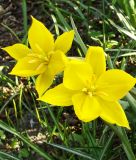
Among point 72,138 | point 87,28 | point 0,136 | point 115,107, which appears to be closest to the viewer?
point 115,107

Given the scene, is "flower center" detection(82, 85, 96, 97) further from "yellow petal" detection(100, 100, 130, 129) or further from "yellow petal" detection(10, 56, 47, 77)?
"yellow petal" detection(10, 56, 47, 77)

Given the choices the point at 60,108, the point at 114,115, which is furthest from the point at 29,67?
the point at 60,108

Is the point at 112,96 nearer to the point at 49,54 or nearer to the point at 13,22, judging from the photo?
the point at 49,54

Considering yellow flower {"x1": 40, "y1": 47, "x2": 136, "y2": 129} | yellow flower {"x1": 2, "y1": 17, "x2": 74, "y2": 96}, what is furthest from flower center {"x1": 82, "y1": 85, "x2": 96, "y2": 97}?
yellow flower {"x1": 2, "y1": 17, "x2": 74, "y2": 96}

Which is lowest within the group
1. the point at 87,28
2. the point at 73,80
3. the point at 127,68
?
the point at 127,68

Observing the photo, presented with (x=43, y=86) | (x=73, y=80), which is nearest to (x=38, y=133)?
(x=43, y=86)

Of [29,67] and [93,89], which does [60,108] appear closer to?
[29,67]

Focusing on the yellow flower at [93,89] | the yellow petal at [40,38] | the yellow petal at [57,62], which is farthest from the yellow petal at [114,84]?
the yellow petal at [40,38]
